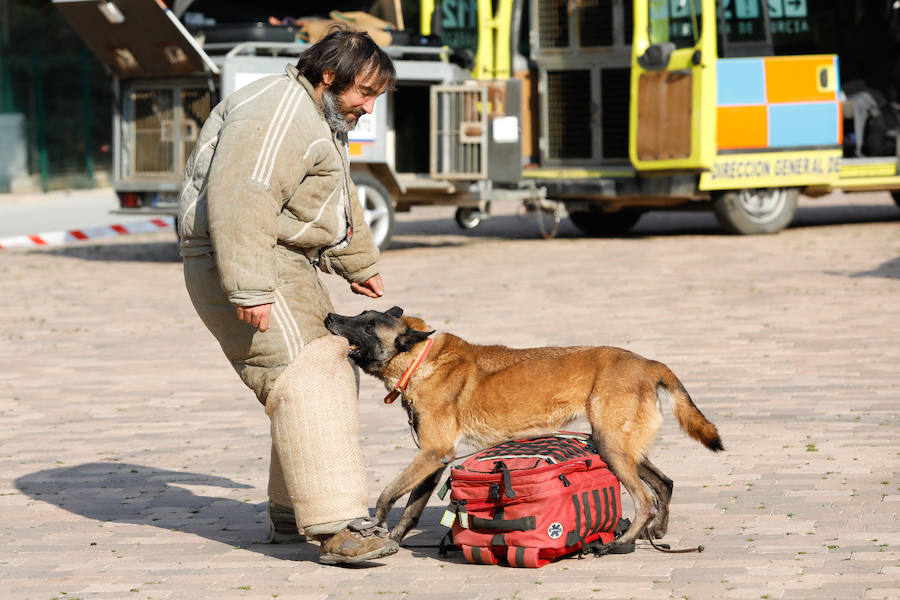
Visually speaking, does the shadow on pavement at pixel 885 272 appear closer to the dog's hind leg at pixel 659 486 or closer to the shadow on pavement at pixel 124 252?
the shadow on pavement at pixel 124 252

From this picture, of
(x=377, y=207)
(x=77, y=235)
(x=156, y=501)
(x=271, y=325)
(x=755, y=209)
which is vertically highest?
(x=271, y=325)

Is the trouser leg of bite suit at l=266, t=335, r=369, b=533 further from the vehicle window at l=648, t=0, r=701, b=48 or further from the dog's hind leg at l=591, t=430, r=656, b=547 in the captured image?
the vehicle window at l=648, t=0, r=701, b=48

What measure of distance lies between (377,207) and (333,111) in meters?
10.5

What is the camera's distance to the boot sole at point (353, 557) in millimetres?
5172

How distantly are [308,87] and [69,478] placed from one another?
260 centimetres

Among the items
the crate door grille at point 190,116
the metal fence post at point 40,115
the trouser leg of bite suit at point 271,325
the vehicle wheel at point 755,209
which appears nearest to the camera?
the trouser leg of bite suit at point 271,325

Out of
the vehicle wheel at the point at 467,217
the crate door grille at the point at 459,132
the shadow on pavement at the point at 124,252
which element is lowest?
the shadow on pavement at the point at 124,252

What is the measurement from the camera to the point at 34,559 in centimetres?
548

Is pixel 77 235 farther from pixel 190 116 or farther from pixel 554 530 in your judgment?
pixel 554 530

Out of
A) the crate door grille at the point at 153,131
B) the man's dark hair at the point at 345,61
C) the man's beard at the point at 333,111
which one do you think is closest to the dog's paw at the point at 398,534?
the man's beard at the point at 333,111

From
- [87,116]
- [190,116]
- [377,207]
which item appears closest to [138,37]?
[190,116]

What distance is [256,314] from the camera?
499cm

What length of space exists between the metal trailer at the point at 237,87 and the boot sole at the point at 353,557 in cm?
984

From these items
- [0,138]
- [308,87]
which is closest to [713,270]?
[308,87]
